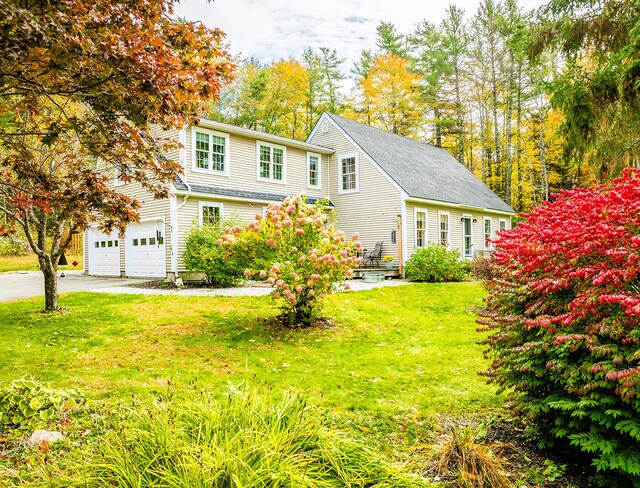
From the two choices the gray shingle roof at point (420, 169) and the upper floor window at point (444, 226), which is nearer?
the gray shingle roof at point (420, 169)

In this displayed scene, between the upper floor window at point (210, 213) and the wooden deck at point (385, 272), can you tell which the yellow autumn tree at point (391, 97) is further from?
the upper floor window at point (210, 213)

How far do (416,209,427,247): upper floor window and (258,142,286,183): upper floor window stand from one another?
595 cm

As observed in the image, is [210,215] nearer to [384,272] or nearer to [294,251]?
[384,272]

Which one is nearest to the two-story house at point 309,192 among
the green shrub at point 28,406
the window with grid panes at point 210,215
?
the window with grid panes at point 210,215

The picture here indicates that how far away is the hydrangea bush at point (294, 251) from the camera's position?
7.36m

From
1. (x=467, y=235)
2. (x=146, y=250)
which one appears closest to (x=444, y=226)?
(x=467, y=235)

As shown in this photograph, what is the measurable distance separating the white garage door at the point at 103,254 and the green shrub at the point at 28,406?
560 inches

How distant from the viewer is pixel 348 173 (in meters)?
19.8

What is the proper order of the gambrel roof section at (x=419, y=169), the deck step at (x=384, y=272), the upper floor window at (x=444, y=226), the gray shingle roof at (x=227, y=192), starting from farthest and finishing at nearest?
the upper floor window at (x=444, y=226) → the gambrel roof section at (x=419, y=169) → the deck step at (x=384, y=272) → the gray shingle roof at (x=227, y=192)

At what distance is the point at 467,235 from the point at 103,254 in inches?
662

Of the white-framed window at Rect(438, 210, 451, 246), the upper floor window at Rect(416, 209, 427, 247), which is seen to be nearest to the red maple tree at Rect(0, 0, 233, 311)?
the upper floor window at Rect(416, 209, 427, 247)

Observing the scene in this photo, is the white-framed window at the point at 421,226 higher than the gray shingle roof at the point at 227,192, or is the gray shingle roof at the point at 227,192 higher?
the gray shingle roof at the point at 227,192

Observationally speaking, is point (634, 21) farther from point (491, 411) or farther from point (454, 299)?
point (491, 411)

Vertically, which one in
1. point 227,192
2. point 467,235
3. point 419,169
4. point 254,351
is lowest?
point 254,351
